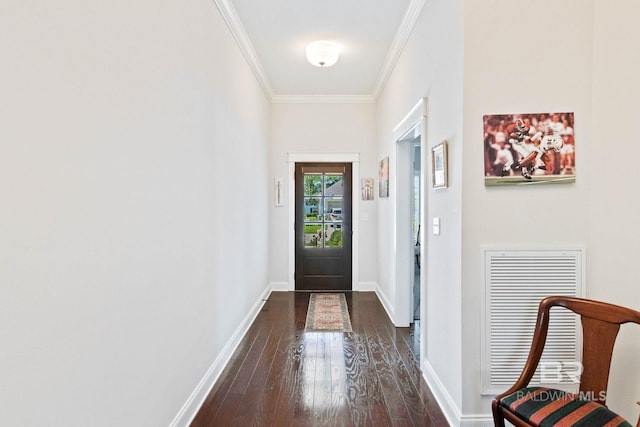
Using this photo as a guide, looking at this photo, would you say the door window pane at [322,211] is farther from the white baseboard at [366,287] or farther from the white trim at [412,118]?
the white trim at [412,118]

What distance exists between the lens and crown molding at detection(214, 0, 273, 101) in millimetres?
2823

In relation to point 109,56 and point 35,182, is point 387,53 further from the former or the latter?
point 35,182

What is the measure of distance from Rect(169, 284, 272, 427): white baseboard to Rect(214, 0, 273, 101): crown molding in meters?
2.72

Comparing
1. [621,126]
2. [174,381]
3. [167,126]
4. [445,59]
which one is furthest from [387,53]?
[174,381]

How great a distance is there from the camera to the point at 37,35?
103cm

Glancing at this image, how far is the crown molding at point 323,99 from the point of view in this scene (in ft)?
17.4

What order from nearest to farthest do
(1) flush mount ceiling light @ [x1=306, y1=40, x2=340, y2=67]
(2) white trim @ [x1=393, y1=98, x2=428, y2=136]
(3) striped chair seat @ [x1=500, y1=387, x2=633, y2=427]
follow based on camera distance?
(3) striped chair seat @ [x1=500, y1=387, x2=633, y2=427] → (2) white trim @ [x1=393, y1=98, x2=428, y2=136] → (1) flush mount ceiling light @ [x1=306, y1=40, x2=340, y2=67]

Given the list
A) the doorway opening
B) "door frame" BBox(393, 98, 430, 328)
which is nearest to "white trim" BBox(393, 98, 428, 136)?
"door frame" BBox(393, 98, 430, 328)

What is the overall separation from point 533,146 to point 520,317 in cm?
97

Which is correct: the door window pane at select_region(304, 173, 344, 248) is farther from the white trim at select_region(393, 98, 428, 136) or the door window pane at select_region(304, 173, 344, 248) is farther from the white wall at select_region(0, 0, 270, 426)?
the white wall at select_region(0, 0, 270, 426)

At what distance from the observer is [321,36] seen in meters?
3.50

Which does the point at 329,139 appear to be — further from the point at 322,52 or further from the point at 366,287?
the point at 366,287

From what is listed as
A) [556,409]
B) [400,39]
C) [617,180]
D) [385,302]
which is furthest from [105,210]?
[385,302]

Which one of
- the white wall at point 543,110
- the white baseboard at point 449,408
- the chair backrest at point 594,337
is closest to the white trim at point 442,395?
the white baseboard at point 449,408
